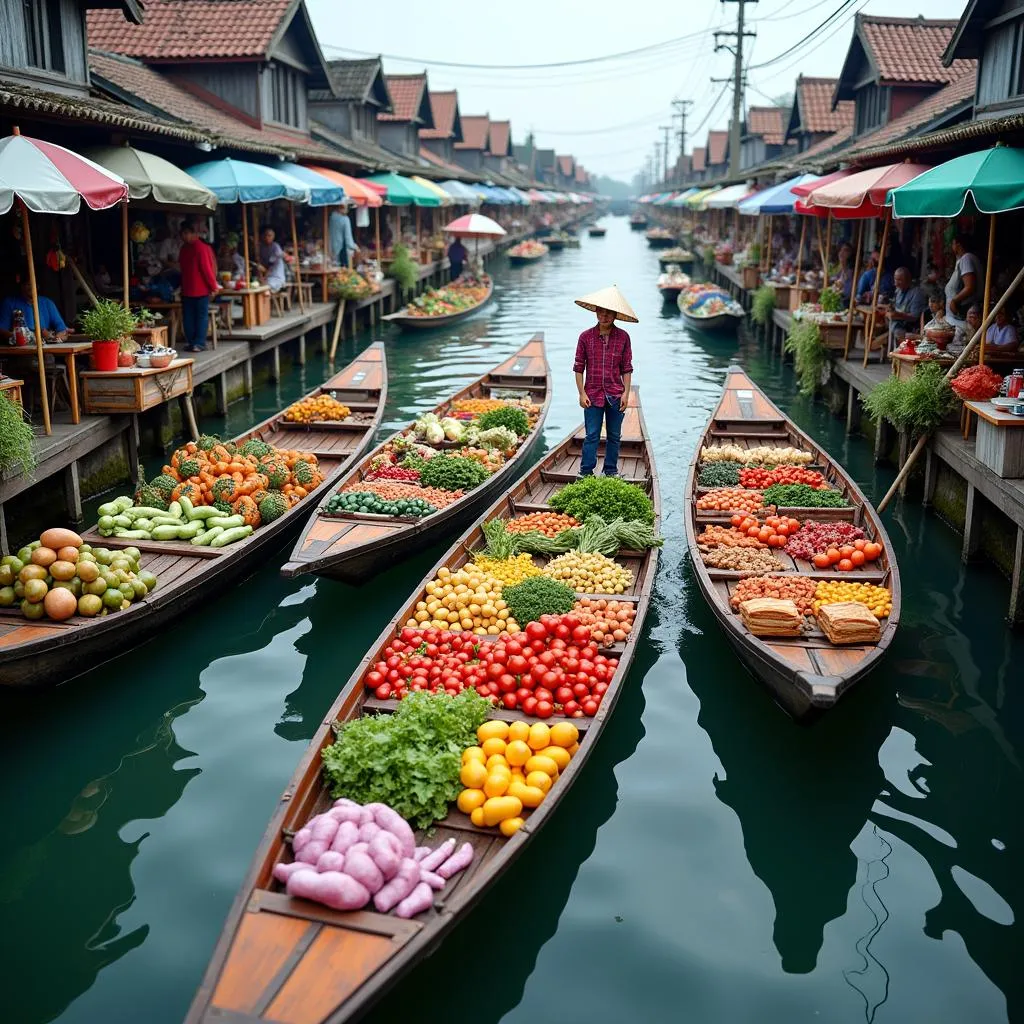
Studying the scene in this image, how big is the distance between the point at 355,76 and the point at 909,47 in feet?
52.6

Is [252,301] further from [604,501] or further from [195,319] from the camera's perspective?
[604,501]

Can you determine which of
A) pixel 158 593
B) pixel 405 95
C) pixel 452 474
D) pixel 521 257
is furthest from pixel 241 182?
pixel 521 257

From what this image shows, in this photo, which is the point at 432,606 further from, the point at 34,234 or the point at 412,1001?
the point at 34,234

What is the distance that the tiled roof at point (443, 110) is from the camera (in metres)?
42.8

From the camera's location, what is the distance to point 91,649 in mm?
6578

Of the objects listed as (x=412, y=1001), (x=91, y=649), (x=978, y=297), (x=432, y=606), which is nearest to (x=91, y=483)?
(x=91, y=649)

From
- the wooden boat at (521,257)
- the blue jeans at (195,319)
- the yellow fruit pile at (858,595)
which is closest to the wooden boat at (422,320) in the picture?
the blue jeans at (195,319)

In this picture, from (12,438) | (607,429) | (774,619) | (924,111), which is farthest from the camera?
(924,111)

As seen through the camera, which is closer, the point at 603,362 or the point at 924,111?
the point at 603,362

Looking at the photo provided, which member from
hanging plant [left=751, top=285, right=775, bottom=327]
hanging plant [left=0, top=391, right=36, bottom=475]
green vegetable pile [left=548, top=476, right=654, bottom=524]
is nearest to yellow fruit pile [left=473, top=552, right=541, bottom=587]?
green vegetable pile [left=548, top=476, right=654, bottom=524]

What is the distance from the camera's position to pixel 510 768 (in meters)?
5.06

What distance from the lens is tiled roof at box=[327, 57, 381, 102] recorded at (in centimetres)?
2964

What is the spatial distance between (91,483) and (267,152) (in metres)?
8.47

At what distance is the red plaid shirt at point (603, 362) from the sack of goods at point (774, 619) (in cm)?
388
